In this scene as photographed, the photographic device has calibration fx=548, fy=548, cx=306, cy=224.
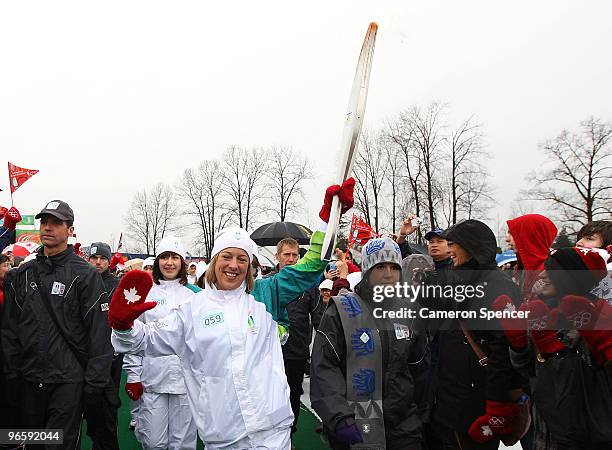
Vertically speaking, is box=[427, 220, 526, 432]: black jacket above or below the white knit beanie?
below

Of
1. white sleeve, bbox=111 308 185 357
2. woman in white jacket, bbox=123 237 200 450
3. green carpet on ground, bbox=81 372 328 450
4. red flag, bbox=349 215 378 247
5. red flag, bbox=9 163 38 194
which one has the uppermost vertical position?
red flag, bbox=9 163 38 194

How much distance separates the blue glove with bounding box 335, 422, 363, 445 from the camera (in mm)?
3006

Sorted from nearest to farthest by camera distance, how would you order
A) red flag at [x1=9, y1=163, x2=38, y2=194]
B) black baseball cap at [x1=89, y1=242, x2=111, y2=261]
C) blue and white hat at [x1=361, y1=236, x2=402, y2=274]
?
blue and white hat at [x1=361, y1=236, x2=402, y2=274], black baseball cap at [x1=89, y1=242, x2=111, y2=261], red flag at [x1=9, y1=163, x2=38, y2=194]

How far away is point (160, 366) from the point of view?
486 centimetres

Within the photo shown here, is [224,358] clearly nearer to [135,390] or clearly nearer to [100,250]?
[135,390]

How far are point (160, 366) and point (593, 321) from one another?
3551mm

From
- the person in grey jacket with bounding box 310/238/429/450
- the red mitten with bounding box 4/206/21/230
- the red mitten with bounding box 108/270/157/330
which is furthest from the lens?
the red mitten with bounding box 4/206/21/230

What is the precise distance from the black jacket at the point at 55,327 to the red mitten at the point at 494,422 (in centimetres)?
264

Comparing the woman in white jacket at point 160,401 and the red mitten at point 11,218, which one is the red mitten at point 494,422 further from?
the red mitten at point 11,218

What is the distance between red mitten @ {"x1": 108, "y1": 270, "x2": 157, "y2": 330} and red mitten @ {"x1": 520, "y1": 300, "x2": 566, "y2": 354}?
78.3 inches

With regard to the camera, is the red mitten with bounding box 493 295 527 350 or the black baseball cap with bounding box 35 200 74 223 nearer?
the red mitten with bounding box 493 295 527 350

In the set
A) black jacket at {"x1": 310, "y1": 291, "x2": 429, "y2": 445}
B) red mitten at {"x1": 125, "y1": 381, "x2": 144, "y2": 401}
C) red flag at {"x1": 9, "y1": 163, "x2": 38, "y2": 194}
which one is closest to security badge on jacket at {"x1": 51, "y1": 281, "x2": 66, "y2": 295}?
red mitten at {"x1": 125, "y1": 381, "x2": 144, "y2": 401}

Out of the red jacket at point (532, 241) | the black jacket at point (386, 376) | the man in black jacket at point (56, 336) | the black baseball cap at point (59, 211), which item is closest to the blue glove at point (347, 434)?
the black jacket at point (386, 376)

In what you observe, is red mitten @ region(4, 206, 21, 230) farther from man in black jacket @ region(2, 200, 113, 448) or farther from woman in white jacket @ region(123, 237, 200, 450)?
woman in white jacket @ region(123, 237, 200, 450)
